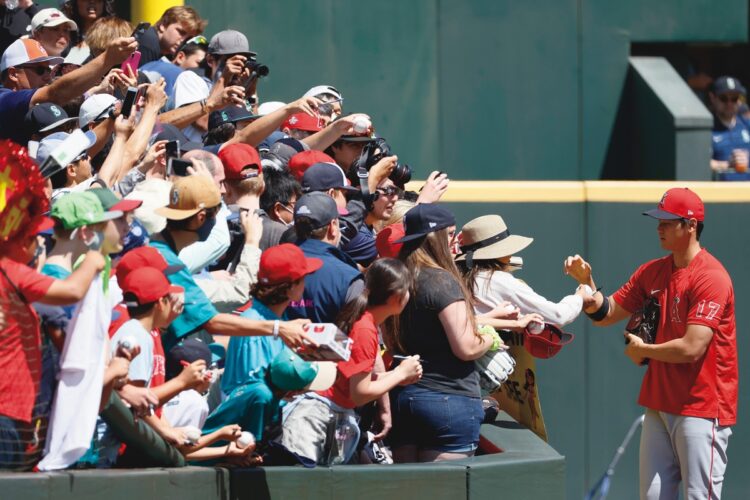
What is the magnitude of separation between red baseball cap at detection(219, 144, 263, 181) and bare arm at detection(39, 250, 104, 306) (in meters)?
1.99

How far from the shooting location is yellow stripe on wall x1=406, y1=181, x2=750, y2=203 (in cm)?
929

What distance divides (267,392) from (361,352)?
466 mm

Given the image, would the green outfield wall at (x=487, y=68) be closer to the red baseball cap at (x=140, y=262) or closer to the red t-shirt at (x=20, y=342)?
the red baseball cap at (x=140, y=262)

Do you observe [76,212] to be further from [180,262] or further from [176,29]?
[176,29]

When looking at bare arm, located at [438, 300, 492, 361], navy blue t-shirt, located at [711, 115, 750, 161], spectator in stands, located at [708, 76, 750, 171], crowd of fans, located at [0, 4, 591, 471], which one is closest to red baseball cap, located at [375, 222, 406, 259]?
crowd of fans, located at [0, 4, 591, 471]

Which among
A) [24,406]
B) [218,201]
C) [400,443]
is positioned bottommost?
[400,443]

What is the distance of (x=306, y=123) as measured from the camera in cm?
832

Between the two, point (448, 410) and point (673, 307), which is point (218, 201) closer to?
point (448, 410)

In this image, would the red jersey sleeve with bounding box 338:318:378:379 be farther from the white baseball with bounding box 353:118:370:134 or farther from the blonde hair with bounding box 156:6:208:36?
the blonde hair with bounding box 156:6:208:36

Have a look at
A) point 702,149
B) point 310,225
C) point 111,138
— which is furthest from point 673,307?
point 702,149

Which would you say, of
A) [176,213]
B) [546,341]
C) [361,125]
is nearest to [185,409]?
[176,213]

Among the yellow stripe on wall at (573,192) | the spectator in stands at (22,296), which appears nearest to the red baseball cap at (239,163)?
the spectator in stands at (22,296)

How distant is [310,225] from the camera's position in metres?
5.95

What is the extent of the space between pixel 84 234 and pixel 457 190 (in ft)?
15.9
